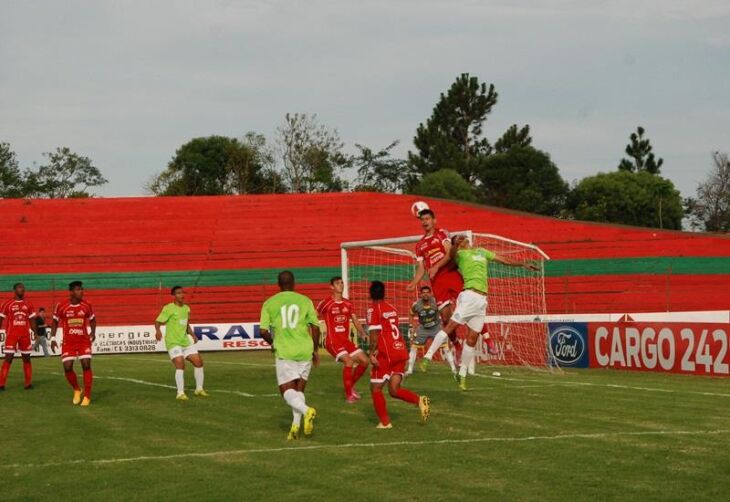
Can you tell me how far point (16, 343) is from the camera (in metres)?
22.7

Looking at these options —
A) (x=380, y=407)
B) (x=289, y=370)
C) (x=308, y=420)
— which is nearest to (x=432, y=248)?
(x=380, y=407)

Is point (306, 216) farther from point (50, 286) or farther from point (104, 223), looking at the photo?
point (50, 286)

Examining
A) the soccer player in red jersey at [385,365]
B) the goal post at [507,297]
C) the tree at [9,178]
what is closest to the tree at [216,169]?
the tree at [9,178]

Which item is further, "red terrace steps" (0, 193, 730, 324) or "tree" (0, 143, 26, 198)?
"tree" (0, 143, 26, 198)

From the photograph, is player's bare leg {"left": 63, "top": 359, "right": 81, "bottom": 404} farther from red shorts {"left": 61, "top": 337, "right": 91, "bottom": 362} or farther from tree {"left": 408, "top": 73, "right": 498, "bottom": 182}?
tree {"left": 408, "top": 73, "right": 498, "bottom": 182}

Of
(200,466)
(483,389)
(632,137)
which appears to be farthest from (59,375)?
(632,137)

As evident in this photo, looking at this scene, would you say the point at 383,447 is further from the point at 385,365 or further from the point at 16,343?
the point at 16,343

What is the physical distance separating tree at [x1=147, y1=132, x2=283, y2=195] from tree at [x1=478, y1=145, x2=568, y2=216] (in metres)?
20.4

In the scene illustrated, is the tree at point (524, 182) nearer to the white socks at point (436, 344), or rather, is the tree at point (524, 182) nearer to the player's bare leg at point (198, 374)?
the player's bare leg at point (198, 374)

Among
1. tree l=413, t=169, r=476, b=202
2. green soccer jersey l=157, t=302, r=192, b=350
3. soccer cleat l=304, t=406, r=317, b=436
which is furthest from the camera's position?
tree l=413, t=169, r=476, b=202

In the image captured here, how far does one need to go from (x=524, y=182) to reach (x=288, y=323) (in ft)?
276

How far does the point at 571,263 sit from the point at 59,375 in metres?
31.4

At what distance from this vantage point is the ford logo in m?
27.8

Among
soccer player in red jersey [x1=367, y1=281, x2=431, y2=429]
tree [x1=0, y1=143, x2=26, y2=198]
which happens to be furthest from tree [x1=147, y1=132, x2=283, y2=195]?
soccer player in red jersey [x1=367, y1=281, x2=431, y2=429]
